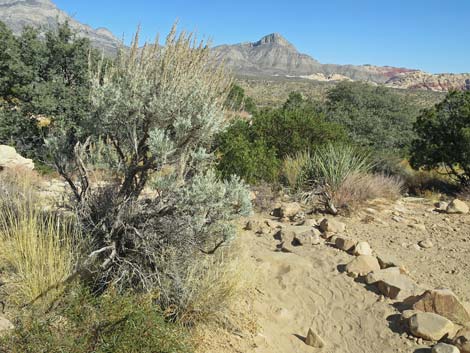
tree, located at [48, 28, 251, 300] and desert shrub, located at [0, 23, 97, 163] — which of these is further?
desert shrub, located at [0, 23, 97, 163]

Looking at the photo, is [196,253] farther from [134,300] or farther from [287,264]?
[287,264]

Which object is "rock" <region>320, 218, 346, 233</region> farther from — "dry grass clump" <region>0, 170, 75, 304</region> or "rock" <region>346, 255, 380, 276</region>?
"dry grass clump" <region>0, 170, 75, 304</region>

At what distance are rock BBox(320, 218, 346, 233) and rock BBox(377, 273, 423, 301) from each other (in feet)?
5.16

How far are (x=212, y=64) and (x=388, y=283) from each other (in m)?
3.07

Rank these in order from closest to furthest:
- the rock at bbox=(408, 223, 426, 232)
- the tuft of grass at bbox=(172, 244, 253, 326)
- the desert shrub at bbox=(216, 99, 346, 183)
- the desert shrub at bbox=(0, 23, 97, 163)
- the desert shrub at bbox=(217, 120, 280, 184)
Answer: the tuft of grass at bbox=(172, 244, 253, 326) → the rock at bbox=(408, 223, 426, 232) → the desert shrub at bbox=(217, 120, 280, 184) → the desert shrub at bbox=(216, 99, 346, 183) → the desert shrub at bbox=(0, 23, 97, 163)

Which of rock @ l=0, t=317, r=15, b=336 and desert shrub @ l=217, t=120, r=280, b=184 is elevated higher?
desert shrub @ l=217, t=120, r=280, b=184

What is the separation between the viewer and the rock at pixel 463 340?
3.29m

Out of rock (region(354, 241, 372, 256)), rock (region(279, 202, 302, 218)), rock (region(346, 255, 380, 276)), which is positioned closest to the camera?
rock (region(346, 255, 380, 276))

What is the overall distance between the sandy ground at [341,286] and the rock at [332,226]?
211 millimetres

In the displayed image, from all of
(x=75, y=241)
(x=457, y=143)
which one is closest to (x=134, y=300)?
(x=75, y=241)

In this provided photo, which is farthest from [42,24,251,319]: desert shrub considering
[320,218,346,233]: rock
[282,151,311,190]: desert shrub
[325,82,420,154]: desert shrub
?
[325,82,420,154]: desert shrub

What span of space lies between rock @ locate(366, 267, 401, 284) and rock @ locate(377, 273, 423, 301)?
24 mm

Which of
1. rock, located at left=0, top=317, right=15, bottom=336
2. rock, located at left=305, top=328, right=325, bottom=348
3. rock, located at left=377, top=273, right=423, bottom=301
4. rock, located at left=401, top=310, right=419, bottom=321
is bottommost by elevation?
rock, located at left=305, top=328, right=325, bottom=348

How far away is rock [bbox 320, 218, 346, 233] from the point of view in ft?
20.1
